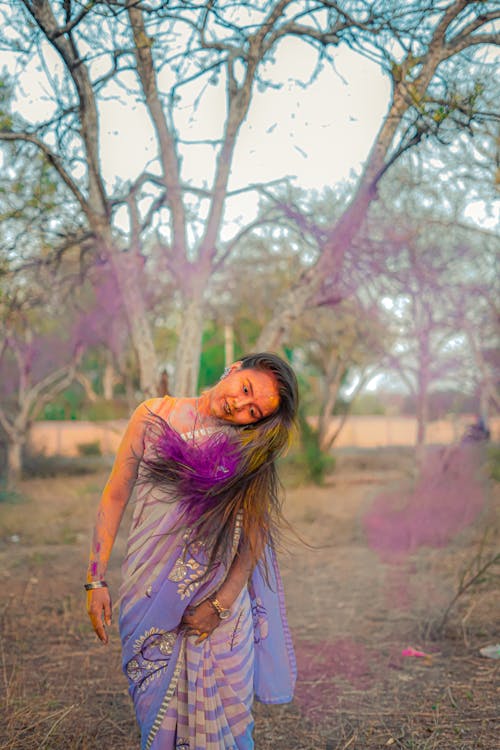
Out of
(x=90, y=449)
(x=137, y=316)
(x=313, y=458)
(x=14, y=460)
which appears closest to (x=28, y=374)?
(x=14, y=460)

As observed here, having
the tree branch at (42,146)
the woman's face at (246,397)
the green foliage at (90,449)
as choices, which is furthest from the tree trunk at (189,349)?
the green foliage at (90,449)

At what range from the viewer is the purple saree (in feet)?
7.11

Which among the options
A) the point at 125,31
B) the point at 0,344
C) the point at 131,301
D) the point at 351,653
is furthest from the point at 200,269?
the point at 0,344

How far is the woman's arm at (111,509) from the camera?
2.22m

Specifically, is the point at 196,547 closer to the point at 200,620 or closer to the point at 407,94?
the point at 200,620

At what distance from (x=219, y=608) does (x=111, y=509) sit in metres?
0.47

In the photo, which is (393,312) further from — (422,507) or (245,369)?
(245,369)

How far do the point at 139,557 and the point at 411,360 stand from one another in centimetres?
1266

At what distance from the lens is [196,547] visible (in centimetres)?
222

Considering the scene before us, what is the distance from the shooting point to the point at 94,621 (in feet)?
7.24

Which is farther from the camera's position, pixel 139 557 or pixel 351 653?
pixel 351 653

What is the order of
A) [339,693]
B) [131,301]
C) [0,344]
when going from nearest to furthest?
1. [339,693]
2. [131,301]
3. [0,344]

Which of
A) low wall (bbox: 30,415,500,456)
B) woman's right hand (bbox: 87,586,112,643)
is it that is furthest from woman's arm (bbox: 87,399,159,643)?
low wall (bbox: 30,415,500,456)

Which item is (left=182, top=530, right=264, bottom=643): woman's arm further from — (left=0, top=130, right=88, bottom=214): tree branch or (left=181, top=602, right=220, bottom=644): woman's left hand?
(left=0, top=130, right=88, bottom=214): tree branch
